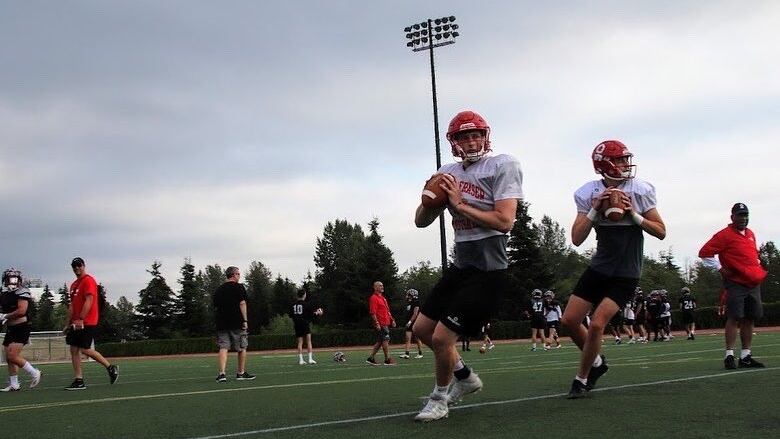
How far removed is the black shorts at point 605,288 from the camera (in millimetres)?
7156

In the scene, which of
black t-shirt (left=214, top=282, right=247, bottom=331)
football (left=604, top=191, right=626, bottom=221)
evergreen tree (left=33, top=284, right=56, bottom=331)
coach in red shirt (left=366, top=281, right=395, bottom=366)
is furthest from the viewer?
evergreen tree (left=33, top=284, right=56, bottom=331)

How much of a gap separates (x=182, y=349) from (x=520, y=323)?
22930mm

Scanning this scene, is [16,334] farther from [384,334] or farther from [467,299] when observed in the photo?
[467,299]

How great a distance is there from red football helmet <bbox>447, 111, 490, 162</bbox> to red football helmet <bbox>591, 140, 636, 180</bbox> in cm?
151

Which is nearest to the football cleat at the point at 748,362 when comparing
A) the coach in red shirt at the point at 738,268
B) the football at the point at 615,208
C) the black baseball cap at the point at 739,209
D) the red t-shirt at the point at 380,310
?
the coach in red shirt at the point at 738,268

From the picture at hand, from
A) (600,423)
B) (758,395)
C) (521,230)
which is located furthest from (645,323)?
(521,230)

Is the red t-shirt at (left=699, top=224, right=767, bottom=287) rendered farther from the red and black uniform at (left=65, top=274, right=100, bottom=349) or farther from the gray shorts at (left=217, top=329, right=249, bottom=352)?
the red and black uniform at (left=65, top=274, right=100, bottom=349)

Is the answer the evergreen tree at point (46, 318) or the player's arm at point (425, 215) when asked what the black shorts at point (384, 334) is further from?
the evergreen tree at point (46, 318)

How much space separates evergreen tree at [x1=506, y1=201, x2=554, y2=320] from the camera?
67.1 meters

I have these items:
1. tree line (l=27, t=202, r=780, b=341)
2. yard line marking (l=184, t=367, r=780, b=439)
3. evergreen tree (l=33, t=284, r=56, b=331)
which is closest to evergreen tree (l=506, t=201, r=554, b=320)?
tree line (l=27, t=202, r=780, b=341)

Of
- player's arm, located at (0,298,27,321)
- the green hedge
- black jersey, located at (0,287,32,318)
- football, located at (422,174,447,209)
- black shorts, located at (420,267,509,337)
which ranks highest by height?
football, located at (422,174,447,209)

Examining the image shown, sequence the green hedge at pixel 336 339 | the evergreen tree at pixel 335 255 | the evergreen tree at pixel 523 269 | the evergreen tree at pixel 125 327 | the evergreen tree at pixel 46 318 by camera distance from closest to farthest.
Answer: the green hedge at pixel 336 339
the evergreen tree at pixel 523 269
the evergreen tree at pixel 335 255
the evergreen tree at pixel 125 327
the evergreen tree at pixel 46 318

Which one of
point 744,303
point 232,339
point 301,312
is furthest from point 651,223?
point 301,312

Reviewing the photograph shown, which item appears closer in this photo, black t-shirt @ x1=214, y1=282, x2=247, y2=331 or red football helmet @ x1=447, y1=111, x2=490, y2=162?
red football helmet @ x1=447, y1=111, x2=490, y2=162
